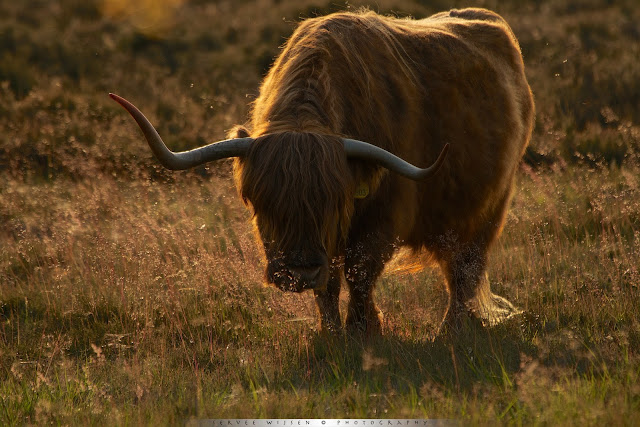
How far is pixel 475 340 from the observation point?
4484mm

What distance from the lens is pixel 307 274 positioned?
420 centimetres

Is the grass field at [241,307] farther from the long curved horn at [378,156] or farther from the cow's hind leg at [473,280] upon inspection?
the long curved horn at [378,156]

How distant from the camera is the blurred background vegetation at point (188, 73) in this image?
10.3 metres

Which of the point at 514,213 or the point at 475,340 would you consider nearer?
the point at 475,340

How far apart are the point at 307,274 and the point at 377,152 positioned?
0.77 metres

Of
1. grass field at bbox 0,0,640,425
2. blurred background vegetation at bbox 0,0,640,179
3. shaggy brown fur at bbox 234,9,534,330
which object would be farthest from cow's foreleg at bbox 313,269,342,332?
blurred background vegetation at bbox 0,0,640,179

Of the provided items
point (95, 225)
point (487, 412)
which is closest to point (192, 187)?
point (95, 225)

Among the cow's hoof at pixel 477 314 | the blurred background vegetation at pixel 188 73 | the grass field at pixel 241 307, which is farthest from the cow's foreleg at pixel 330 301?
the blurred background vegetation at pixel 188 73

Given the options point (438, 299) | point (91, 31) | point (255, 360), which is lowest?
point (438, 299)

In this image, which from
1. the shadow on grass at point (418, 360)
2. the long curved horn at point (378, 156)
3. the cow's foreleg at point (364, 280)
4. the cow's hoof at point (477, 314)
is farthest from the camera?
the cow's hoof at point (477, 314)

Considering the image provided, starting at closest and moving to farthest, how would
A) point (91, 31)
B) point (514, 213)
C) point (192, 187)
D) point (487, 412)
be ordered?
point (487, 412), point (514, 213), point (192, 187), point (91, 31)

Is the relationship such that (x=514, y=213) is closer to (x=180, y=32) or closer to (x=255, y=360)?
(x=255, y=360)

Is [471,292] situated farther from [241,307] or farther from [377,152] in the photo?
[377,152]

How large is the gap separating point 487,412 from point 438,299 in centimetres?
273
